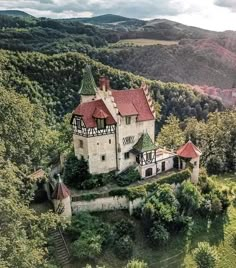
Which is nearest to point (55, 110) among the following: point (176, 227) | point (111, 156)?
point (111, 156)

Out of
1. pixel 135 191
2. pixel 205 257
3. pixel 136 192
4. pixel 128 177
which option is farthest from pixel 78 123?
pixel 205 257

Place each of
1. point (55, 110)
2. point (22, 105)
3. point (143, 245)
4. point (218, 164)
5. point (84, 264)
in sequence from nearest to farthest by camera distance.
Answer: point (84, 264) < point (143, 245) < point (22, 105) < point (218, 164) < point (55, 110)

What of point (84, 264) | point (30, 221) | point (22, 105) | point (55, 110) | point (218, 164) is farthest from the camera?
point (55, 110)

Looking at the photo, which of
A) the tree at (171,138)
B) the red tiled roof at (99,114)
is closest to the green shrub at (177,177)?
the red tiled roof at (99,114)

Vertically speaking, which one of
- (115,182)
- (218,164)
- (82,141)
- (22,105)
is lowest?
(218,164)

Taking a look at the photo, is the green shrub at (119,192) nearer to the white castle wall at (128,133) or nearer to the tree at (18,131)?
the white castle wall at (128,133)

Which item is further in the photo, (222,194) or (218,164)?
(218,164)

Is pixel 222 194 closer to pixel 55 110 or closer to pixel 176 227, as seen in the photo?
pixel 176 227

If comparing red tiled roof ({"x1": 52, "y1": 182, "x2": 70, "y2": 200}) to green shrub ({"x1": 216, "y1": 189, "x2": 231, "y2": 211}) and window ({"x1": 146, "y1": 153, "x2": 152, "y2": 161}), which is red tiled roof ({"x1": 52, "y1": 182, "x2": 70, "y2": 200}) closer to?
window ({"x1": 146, "y1": 153, "x2": 152, "y2": 161})
